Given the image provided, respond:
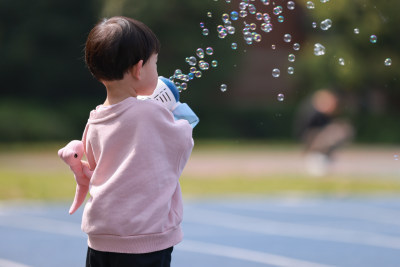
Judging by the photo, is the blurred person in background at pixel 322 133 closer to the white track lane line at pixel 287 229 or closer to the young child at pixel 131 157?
the white track lane line at pixel 287 229

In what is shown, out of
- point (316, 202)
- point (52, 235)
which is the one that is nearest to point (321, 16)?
point (316, 202)

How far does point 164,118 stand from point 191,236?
551cm

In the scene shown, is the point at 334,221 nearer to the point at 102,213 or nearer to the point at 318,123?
the point at 102,213

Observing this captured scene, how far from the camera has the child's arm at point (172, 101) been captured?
10.4 ft

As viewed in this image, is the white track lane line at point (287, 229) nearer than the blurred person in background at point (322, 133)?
Yes

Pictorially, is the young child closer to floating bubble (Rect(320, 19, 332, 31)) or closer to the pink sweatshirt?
the pink sweatshirt

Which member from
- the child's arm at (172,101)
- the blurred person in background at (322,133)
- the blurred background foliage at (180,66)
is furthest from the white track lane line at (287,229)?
the blurred background foliage at (180,66)

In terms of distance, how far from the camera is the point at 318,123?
1783 cm

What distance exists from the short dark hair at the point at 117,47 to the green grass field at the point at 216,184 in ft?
29.0

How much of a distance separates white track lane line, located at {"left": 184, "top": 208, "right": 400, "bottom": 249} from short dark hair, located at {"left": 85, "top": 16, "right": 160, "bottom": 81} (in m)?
5.20

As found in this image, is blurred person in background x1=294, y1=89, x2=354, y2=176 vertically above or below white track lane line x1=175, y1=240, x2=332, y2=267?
above

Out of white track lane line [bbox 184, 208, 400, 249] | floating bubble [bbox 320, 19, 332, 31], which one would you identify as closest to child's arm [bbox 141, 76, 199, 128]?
floating bubble [bbox 320, 19, 332, 31]

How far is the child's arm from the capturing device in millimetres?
3180

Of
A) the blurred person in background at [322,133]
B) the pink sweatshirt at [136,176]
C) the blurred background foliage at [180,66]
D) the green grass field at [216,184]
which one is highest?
the blurred background foliage at [180,66]
